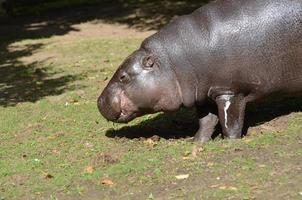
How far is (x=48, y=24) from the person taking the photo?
19734mm

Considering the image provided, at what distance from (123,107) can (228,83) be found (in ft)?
4.02

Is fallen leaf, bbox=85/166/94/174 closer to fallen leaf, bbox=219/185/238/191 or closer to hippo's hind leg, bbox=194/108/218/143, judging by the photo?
hippo's hind leg, bbox=194/108/218/143

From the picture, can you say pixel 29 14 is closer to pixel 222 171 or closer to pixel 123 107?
pixel 123 107

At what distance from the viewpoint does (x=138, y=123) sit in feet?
28.9

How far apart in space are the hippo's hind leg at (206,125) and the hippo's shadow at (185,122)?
0.72ft

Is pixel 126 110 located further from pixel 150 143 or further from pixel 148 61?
pixel 148 61

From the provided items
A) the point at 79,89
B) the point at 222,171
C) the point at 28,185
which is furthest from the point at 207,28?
the point at 79,89

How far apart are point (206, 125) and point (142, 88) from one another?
88 centimetres

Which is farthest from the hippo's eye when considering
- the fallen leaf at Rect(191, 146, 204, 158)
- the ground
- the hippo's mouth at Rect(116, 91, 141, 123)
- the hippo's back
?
the fallen leaf at Rect(191, 146, 204, 158)

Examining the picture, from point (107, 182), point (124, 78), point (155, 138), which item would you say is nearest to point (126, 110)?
point (124, 78)

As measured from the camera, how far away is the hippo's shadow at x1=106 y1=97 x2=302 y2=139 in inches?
325

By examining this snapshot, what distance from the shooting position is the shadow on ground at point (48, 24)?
38.7 ft

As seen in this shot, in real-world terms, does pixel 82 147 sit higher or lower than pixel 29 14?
higher

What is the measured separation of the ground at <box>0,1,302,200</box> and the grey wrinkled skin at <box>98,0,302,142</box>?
460 mm
